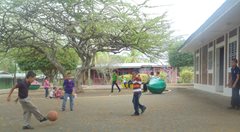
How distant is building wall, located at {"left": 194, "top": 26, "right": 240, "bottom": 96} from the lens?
2019 cm

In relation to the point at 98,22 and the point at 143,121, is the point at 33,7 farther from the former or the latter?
the point at 143,121

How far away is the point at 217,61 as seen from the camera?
80.3 feet

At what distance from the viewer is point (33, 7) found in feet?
53.5

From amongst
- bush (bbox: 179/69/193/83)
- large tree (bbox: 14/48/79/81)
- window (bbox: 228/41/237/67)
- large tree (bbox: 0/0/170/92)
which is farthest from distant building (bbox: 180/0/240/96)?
bush (bbox: 179/69/193/83)

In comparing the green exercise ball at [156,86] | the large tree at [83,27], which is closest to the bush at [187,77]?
the large tree at [83,27]

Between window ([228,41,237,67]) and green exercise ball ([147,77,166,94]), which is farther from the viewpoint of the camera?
green exercise ball ([147,77,166,94])

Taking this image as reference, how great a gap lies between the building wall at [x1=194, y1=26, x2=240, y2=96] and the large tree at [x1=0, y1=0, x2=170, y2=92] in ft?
11.0

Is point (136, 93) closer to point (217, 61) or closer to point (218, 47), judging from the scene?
point (218, 47)

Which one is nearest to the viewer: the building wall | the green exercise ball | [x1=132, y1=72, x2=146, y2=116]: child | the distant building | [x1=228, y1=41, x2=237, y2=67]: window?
[x1=132, y1=72, x2=146, y2=116]: child

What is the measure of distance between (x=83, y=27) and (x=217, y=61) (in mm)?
8706

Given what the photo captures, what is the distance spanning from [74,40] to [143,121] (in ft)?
55.9

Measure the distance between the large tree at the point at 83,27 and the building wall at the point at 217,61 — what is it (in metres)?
3.36

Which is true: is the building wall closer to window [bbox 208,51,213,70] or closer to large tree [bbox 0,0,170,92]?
window [bbox 208,51,213,70]

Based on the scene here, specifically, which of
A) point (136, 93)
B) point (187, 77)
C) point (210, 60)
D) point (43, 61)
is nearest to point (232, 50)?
point (210, 60)
